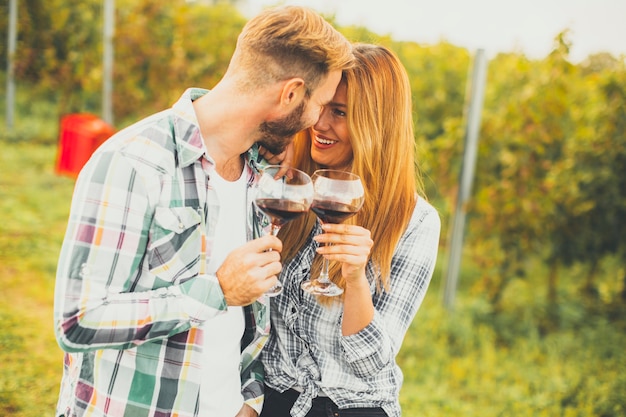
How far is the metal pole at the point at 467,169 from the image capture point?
5.42 m

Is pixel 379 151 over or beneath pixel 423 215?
over

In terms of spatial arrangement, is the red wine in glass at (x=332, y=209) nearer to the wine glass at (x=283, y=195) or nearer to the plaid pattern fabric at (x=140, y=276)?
the wine glass at (x=283, y=195)

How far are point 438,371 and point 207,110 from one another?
3.67 meters

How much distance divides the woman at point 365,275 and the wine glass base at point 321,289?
0.17 feet

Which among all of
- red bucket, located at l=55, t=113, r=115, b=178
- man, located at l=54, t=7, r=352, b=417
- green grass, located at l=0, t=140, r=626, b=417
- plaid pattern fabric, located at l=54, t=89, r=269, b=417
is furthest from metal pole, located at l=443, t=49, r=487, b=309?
red bucket, located at l=55, t=113, r=115, b=178

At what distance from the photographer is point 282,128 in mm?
2084

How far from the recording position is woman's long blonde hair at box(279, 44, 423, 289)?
2.36 metres

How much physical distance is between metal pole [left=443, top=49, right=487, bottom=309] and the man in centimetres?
359

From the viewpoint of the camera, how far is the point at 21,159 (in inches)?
371

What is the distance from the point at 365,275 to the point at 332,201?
15.1 inches

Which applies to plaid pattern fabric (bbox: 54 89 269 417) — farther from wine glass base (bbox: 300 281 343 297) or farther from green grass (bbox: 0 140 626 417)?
green grass (bbox: 0 140 626 417)

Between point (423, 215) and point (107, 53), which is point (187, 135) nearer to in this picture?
point (423, 215)

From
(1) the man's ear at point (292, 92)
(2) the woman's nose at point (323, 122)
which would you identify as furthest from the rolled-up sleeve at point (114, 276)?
(2) the woman's nose at point (323, 122)

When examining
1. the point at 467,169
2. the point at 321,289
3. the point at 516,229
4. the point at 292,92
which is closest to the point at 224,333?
the point at 321,289
